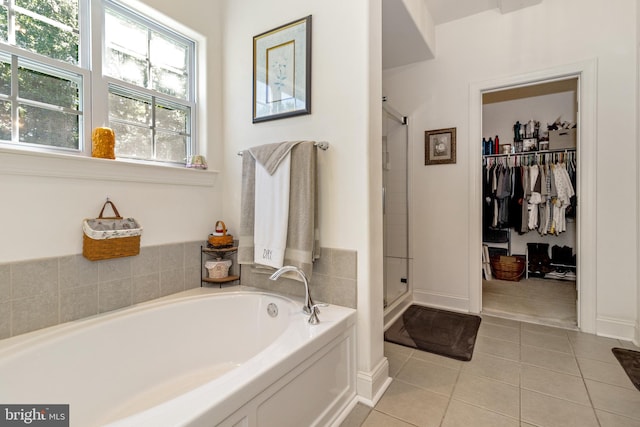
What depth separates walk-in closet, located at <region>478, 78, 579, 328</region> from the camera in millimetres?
3604

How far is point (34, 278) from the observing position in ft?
4.51

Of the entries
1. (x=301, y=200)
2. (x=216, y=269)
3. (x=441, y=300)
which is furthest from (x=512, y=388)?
(x=216, y=269)

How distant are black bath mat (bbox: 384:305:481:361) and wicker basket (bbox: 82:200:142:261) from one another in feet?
6.19

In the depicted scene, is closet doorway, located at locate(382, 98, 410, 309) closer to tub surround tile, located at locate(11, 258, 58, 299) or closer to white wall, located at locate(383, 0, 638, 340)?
white wall, located at locate(383, 0, 638, 340)

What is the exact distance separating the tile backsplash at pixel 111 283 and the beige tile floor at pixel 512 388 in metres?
0.60

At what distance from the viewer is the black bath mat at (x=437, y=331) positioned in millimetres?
2143

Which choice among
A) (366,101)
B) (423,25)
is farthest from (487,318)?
(423,25)

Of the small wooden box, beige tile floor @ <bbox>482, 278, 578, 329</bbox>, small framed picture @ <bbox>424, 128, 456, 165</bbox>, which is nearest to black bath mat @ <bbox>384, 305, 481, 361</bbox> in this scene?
beige tile floor @ <bbox>482, 278, 578, 329</bbox>

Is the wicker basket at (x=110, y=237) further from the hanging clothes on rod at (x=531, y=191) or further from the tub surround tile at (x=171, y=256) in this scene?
the hanging clothes on rod at (x=531, y=191)

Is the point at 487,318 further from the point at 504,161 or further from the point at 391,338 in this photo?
the point at 504,161

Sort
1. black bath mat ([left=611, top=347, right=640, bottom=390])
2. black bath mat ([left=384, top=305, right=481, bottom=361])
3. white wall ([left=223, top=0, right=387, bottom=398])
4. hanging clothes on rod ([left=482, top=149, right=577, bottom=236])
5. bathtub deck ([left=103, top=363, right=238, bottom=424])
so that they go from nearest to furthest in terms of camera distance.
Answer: bathtub deck ([left=103, top=363, right=238, bottom=424])
white wall ([left=223, top=0, right=387, bottom=398])
black bath mat ([left=611, top=347, right=640, bottom=390])
black bath mat ([left=384, top=305, right=481, bottom=361])
hanging clothes on rod ([left=482, top=149, right=577, bottom=236])

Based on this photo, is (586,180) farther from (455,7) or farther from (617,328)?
(455,7)

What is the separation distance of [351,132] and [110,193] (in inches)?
53.9

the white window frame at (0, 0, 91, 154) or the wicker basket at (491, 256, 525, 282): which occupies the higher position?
the white window frame at (0, 0, 91, 154)
